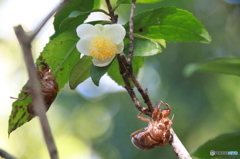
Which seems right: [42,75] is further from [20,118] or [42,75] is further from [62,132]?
[62,132]

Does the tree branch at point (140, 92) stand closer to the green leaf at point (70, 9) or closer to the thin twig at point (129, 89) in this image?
the thin twig at point (129, 89)

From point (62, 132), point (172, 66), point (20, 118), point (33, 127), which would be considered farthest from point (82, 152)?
point (20, 118)

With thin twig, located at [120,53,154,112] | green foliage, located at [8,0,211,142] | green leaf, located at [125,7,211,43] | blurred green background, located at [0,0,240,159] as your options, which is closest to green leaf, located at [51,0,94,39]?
green foliage, located at [8,0,211,142]

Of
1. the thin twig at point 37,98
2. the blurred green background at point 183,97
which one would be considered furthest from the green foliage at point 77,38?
the blurred green background at point 183,97

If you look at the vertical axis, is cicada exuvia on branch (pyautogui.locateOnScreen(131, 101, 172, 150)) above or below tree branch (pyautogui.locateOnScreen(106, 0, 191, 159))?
below

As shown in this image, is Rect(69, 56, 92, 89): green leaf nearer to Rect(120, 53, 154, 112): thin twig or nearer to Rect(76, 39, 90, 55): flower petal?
Rect(76, 39, 90, 55): flower petal
